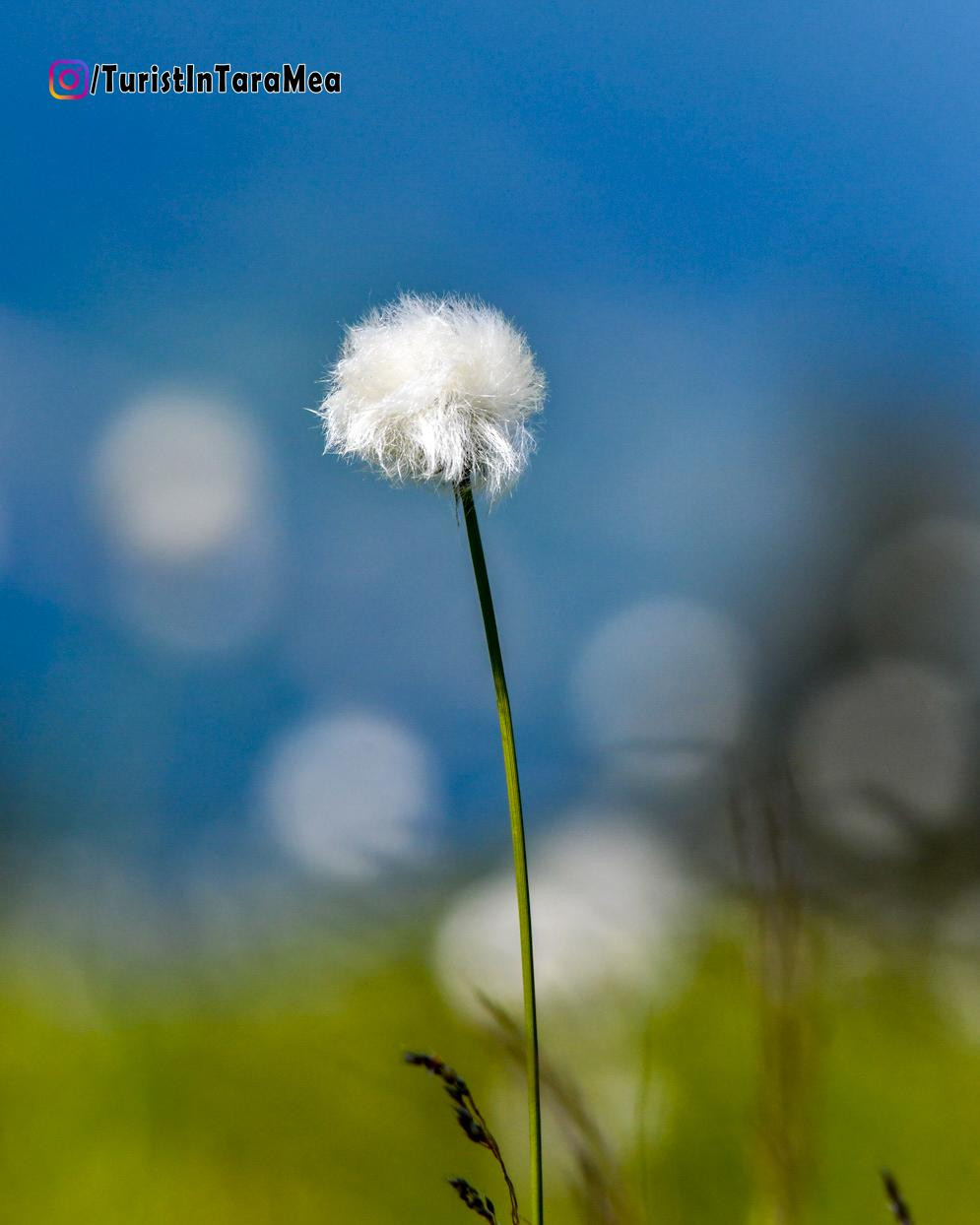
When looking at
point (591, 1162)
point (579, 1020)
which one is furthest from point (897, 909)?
point (591, 1162)

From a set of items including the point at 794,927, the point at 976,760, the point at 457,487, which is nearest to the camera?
the point at 794,927

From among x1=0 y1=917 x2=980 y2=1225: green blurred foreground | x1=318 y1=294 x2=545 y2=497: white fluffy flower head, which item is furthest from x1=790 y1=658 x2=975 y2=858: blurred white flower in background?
x1=318 y1=294 x2=545 y2=497: white fluffy flower head

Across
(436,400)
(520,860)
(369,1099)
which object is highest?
(436,400)

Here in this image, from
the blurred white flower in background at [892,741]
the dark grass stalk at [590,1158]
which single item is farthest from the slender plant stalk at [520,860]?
the blurred white flower in background at [892,741]

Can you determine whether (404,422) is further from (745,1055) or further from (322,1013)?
(322,1013)

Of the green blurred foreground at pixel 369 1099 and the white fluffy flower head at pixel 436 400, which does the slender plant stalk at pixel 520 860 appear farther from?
the green blurred foreground at pixel 369 1099

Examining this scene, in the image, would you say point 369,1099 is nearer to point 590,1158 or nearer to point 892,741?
point 590,1158

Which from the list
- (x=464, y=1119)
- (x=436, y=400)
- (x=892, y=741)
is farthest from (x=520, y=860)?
(x=892, y=741)
